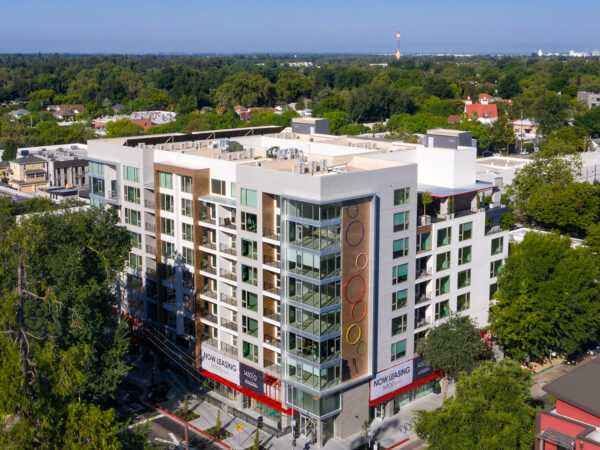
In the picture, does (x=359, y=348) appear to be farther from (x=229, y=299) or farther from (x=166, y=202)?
(x=166, y=202)

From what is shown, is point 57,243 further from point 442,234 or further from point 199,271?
point 442,234

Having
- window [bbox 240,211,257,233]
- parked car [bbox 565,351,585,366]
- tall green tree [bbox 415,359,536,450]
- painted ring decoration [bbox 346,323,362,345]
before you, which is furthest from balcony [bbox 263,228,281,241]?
parked car [bbox 565,351,585,366]

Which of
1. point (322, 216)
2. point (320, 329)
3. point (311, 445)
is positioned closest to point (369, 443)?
point (311, 445)

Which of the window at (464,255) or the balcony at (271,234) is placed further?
the window at (464,255)

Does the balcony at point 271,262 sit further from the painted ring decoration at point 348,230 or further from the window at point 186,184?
the window at point 186,184

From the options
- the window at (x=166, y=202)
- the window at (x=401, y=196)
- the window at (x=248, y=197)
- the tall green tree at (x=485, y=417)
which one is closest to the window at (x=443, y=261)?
the window at (x=401, y=196)
